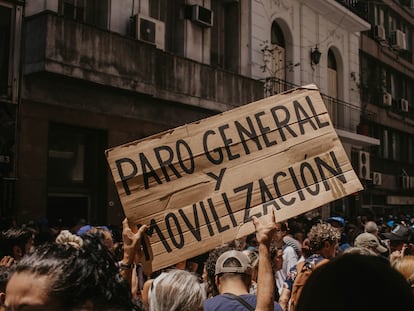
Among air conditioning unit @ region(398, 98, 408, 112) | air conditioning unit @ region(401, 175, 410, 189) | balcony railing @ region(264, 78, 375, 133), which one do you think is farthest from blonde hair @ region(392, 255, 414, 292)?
air conditioning unit @ region(398, 98, 408, 112)

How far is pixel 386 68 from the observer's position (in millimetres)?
24188

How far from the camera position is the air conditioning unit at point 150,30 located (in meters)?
10.9

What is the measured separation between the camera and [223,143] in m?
3.49

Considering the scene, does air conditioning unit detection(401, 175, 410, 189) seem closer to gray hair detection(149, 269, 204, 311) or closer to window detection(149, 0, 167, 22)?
window detection(149, 0, 167, 22)

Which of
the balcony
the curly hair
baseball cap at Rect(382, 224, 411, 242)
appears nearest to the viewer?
the curly hair

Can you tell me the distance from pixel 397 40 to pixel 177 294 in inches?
932

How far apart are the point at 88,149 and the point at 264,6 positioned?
7.47 m

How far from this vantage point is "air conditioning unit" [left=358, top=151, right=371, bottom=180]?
19422 millimetres

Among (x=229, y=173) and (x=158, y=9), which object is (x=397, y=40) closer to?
(x=158, y=9)

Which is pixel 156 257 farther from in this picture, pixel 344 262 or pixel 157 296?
pixel 344 262

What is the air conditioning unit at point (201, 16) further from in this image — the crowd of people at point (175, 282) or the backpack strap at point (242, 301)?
the backpack strap at point (242, 301)

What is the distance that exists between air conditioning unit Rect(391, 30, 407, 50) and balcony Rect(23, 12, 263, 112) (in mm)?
13266

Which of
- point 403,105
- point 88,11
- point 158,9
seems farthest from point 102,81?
point 403,105

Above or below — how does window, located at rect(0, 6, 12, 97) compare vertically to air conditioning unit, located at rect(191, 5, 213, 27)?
below
